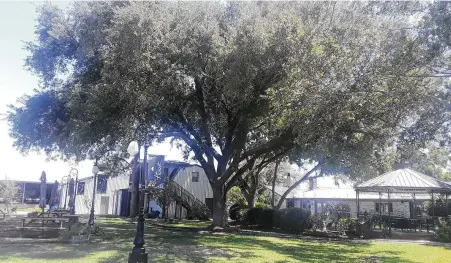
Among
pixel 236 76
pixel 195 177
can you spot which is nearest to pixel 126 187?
pixel 195 177

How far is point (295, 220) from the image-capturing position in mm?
26328

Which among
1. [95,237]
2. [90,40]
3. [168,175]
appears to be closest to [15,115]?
[90,40]

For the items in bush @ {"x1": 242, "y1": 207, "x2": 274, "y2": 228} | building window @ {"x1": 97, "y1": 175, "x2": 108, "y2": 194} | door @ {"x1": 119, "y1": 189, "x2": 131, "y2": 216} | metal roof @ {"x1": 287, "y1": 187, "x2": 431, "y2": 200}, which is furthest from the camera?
building window @ {"x1": 97, "y1": 175, "x2": 108, "y2": 194}

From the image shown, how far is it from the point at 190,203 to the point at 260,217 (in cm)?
1350

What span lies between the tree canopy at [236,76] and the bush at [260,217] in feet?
17.4

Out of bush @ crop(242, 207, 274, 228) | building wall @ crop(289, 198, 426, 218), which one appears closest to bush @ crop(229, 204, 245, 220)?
bush @ crop(242, 207, 274, 228)

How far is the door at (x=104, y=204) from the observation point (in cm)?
5385

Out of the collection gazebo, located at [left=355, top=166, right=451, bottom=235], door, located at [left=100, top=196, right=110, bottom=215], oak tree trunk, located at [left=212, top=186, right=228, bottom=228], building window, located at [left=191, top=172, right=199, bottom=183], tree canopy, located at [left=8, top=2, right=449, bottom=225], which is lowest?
door, located at [left=100, top=196, right=110, bottom=215]

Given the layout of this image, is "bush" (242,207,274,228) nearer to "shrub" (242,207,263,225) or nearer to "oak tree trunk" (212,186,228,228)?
"shrub" (242,207,263,225)

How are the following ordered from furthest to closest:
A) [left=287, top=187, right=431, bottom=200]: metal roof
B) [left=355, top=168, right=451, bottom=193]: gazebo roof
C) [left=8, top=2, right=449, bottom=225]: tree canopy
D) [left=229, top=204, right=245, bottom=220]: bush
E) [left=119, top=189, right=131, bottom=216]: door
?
[left=119, top=189, right=131, bottom=216]: door, [left=287, top=187, right=431, bottom=200]: metal roof, [left=229, top=204, right=245, bottom=220]: bush, [left=355, top=168, right=451, bottom=193]: gazebo roof, [left=8, top=2, right=449, bottom=225]: tree canopy

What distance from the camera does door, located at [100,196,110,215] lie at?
5385 cm

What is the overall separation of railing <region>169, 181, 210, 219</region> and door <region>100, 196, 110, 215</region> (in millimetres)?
17833

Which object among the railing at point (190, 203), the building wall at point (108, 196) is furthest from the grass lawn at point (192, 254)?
the building wall at point (108, 196)

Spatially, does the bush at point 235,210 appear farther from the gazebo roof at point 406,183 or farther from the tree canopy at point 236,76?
the gazebo roof at point 406,183
